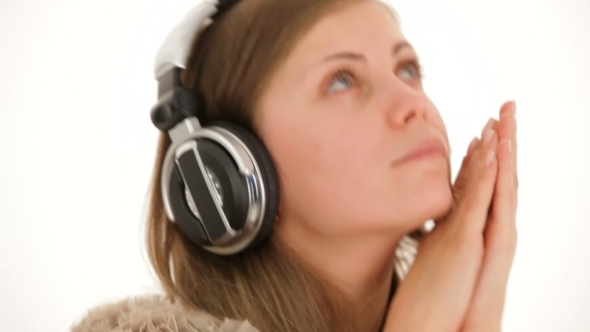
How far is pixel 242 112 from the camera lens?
911mm

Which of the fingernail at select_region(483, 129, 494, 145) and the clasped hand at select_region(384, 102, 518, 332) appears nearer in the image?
the clasped hand at select_region(384, 102, 518, 332)

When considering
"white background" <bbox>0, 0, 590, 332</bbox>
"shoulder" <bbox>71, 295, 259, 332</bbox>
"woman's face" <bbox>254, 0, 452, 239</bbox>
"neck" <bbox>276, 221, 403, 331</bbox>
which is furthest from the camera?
"white background" <bbox>0, 0, 590, 332</bbox>

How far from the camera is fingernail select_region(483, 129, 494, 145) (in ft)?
3.11

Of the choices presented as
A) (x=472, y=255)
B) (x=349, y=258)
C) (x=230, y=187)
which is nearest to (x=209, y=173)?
(x=230, y=187)

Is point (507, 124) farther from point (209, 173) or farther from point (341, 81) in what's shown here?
point (209, 173)

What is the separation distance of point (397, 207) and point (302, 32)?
1.09ft

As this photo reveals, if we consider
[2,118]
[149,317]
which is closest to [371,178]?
[149,317]

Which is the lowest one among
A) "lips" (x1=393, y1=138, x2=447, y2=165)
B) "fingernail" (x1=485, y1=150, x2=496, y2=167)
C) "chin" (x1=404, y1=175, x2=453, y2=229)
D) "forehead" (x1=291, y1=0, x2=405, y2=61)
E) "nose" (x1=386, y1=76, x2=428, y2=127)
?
"chin" (x1=404, y1=175, x2=453, y2=229)

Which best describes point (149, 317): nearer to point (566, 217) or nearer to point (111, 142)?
point (111, 142)

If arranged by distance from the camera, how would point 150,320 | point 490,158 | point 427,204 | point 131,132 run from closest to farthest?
point 150,320
point 427,204
point 490,158
point 131,132

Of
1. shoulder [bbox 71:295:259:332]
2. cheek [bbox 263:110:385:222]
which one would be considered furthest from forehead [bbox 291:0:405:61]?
shoulder [bbox 71:295:259:332]

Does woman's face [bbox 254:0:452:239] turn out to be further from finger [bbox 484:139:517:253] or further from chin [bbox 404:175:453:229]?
finger [bbox 484:139:517:253]

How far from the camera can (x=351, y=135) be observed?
0.83 meters

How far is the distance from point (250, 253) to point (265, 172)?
0.61 ft
